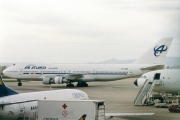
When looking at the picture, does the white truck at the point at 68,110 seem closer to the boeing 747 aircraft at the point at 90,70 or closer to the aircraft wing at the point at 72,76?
the boeing 747 aircraft at the point at 90,70

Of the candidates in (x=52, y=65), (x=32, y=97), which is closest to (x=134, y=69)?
(x=52, y=65)

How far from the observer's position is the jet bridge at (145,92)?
4069cm

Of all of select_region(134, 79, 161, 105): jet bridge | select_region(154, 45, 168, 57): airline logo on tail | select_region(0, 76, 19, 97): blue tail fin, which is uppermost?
select_region(154, 45, 168, 57): airline logo on tail

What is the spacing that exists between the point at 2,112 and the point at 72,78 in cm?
4583

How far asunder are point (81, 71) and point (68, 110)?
48.0 metres

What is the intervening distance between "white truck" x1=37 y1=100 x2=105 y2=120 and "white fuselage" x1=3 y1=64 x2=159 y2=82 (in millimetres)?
44156

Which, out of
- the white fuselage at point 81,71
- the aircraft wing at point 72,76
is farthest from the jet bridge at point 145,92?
the aircraft wing at point 72,76

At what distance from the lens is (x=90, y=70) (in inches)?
2753

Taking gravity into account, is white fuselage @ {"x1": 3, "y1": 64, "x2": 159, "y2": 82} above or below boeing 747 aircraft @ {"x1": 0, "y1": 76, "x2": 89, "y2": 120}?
above

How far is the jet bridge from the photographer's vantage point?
40.7 metres

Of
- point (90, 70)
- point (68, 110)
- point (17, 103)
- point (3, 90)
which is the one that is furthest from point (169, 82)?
point (90, 70)

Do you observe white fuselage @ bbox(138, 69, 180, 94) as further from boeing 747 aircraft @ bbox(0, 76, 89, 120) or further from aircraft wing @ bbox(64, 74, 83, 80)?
aircraft wing @ bbox(64, 74, 83, 80)

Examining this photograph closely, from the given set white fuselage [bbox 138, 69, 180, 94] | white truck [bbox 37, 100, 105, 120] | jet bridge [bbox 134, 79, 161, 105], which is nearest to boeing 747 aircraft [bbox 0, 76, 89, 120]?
white truck [bbox 37, 100, 105, 120]

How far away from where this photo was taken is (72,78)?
228ft
